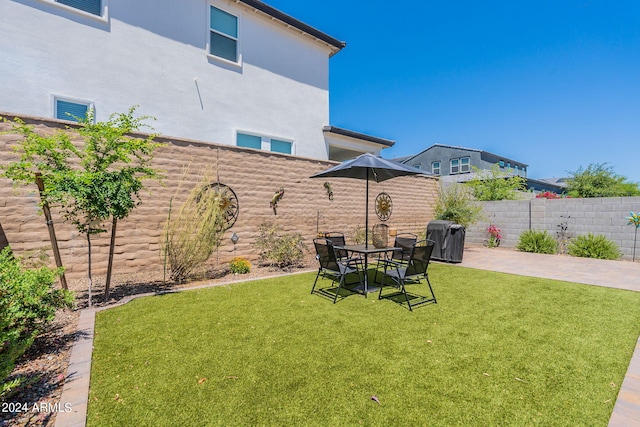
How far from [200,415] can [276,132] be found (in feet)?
31.4

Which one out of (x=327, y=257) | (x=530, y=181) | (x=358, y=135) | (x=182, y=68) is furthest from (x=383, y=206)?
(x=530, y=181)

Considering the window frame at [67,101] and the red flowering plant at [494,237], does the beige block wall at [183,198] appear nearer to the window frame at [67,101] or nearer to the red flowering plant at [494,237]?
the window frame at [67,101]

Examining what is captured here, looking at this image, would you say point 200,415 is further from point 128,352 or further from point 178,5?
point 178,5

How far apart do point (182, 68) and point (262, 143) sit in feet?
10.5

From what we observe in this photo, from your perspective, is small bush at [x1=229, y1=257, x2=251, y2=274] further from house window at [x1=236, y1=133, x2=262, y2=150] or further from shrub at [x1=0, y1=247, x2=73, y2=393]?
house window at [x1=236, y1=133, x2=262, y2=150]

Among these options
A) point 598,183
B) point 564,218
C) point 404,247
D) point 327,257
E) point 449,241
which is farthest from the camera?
point 598,183

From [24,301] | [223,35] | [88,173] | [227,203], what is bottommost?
[24,301]

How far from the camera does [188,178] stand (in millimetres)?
7410

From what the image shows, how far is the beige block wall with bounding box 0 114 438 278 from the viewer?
5480 mm

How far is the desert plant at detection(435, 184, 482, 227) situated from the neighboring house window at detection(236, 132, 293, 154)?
652 centimetres

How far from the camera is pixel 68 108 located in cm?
722

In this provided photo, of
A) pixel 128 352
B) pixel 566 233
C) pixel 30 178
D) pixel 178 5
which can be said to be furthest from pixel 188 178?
pixel 566 233

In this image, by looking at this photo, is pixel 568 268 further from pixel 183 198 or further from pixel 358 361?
pixel 183 198

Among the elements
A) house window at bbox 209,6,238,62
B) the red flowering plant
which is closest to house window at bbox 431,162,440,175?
the red flowering plant
